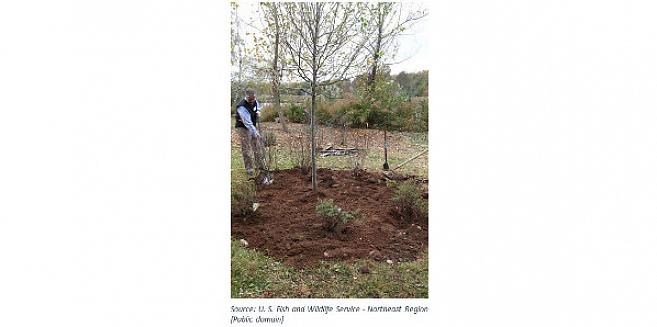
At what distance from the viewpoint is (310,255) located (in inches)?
185

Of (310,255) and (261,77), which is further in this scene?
(261,77)

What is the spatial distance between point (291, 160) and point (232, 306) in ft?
9.25

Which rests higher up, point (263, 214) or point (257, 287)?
point (263, 214)

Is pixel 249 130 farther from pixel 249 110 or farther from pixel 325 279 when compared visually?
pixel 325 279

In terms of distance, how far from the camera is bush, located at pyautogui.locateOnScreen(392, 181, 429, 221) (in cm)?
542

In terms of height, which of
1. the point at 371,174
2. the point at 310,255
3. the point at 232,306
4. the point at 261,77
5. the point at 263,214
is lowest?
the point at 232,306

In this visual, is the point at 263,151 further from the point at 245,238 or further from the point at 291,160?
the point at 245,238

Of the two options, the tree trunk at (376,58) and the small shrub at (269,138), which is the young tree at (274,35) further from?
the tree trunk at (376,58)

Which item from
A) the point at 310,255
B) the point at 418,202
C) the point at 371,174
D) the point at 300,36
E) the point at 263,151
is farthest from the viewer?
the point at 371,174

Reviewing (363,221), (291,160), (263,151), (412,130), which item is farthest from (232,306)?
(412,130)

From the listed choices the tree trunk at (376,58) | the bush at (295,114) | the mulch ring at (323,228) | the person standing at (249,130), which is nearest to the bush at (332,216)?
the mulch ring at (323,228)

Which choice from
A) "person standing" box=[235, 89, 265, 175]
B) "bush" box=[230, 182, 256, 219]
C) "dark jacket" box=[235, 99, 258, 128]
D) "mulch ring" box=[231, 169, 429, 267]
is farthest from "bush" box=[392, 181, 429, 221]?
"dark jacket" box=[235, 99, 258, 128]

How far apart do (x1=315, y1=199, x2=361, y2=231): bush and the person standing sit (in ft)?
3.99

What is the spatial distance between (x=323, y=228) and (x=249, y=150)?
1480 mm
